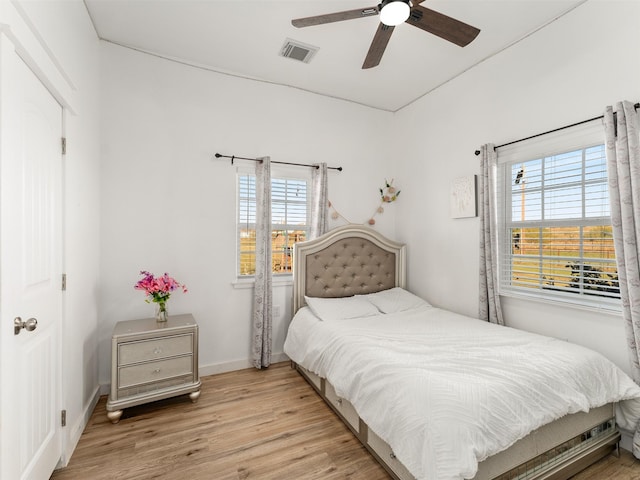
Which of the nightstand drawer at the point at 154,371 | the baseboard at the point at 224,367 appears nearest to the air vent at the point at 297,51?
the nightstand drawer at the point at 154,371

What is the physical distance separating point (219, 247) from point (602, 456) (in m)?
3.28

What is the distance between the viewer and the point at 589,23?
7.09ft

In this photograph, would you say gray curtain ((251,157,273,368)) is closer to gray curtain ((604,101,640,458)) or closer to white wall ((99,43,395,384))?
white wall ((99,43,395,384))

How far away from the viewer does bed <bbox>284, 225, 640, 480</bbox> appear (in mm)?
1371

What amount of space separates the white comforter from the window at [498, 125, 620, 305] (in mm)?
502

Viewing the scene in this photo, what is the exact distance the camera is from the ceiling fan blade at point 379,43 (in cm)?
190

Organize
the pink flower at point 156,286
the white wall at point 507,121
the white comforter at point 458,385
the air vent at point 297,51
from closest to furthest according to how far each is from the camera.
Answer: the white comforter at point 458,385, the white wall at point 507,121, the pink flower at point 156,286, the air vent at point 297,51

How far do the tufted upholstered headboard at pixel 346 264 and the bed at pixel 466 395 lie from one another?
0.54m

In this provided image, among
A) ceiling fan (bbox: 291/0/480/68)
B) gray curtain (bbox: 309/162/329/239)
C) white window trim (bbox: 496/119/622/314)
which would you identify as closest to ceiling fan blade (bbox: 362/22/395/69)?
ceiling fan (bbox: 291/0/480/68)

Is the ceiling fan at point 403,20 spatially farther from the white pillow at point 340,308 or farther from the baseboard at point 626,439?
the baseboard at point 626,439

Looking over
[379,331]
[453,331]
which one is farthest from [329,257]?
[453,331]

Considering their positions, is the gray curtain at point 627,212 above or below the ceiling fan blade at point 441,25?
below

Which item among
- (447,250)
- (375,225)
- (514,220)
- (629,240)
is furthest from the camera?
(375,225)

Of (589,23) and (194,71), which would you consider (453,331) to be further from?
(194,71)
